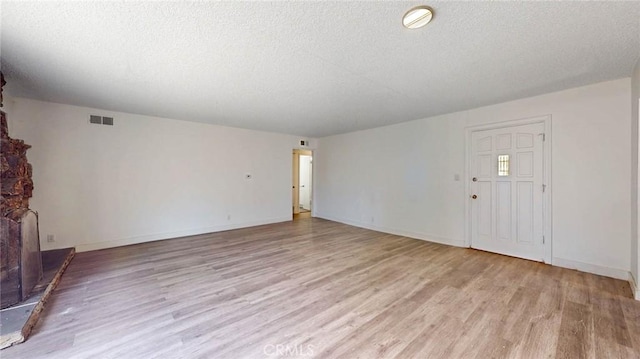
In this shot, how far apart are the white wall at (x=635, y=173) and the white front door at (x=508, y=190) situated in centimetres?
82

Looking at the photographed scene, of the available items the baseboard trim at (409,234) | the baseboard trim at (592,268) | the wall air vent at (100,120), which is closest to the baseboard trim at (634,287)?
the baseboard trim at (592,268)

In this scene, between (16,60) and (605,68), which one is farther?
(605,68)

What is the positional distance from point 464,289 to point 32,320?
4.05 m

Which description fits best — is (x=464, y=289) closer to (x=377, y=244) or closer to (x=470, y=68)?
(x=377, y=244)

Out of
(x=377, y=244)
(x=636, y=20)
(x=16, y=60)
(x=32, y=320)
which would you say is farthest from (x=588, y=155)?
(x=16, y=60)

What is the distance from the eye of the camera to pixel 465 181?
4262 millimetres

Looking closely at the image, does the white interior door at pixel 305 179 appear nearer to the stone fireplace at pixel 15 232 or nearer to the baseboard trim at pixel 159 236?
the baseboard trim at pixel 159 236

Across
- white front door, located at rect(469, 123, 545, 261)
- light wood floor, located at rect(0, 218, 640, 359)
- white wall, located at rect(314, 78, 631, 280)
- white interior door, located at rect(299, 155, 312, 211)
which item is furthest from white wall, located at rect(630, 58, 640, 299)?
white interior door, located at rect(299, 155, 312, 211)

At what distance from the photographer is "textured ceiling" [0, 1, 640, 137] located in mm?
1688

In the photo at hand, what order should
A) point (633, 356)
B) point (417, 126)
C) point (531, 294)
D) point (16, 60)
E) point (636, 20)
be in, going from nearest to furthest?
1. point (633, 356)
2. point (636, 20)
3. point (16, 60)
4. point (531, 294)
5. point (417, 126)

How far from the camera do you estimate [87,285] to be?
9.00 ft

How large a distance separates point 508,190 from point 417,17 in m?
3.40

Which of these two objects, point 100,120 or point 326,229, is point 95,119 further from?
point 326,229

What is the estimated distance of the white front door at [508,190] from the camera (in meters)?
3.56
